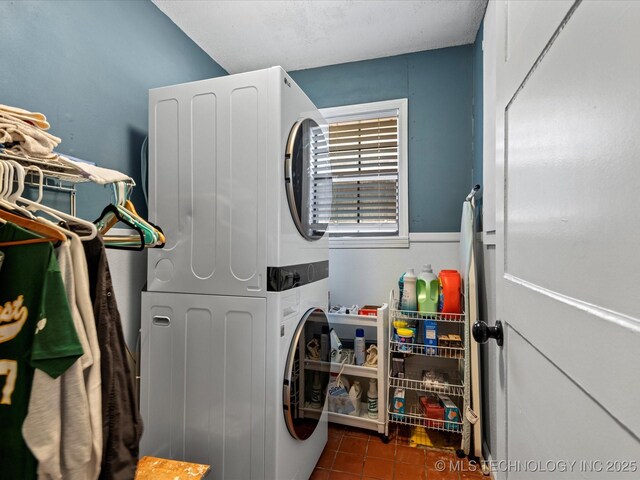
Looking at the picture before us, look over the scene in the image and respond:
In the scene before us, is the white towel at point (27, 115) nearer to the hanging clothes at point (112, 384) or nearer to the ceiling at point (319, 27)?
the hanging clothes at point (112, 384)

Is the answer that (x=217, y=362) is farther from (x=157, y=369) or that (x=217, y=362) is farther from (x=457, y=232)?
(x=457, y=232)

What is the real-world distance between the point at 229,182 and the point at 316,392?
112cm

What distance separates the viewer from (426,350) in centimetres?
196

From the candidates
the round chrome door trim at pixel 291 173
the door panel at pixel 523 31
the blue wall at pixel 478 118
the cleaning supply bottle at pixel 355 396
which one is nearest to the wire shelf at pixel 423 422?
the cleaning supply bottle at pixel 355 396

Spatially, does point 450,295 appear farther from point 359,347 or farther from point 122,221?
point 122,221

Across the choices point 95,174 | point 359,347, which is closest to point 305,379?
point 359,347

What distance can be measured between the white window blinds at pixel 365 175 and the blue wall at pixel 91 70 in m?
1.27

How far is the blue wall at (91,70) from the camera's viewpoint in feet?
4.09

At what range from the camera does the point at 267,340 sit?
1.32 metres

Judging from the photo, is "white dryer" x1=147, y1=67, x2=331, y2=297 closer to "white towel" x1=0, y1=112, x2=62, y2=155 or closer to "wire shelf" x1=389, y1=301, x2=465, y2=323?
"white towel" x1=0, y1=112, x2=62, y2=155

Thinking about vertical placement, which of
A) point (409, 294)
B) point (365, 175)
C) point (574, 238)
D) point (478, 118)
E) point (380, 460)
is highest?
point (478, 118)

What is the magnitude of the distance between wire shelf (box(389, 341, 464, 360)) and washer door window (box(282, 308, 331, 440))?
0.47 meters

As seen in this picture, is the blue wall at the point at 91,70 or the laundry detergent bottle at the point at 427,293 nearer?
the blue wall at the point at 91,70

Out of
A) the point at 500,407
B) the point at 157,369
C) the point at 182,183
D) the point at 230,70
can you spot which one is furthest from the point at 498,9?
the point at 230,70
